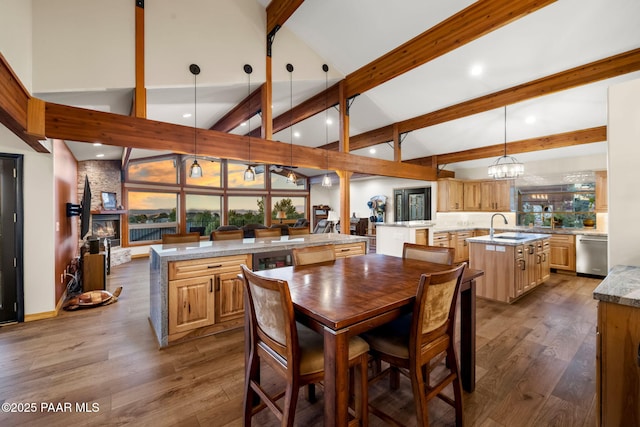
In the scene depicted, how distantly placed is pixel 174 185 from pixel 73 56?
18.5 ft

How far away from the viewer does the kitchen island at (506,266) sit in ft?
12.5

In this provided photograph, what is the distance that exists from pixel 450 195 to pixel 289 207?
6.35 meters

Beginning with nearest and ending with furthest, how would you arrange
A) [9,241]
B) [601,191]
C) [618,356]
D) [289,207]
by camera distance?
[618,356]
[9,241]
[601,191]
[289,207]

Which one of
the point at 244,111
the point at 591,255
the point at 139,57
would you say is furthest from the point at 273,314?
the point at 591,255

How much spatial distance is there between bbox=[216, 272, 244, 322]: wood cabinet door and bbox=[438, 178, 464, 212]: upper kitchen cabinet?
19.9 ft

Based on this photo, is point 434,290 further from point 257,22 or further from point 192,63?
point 257,22

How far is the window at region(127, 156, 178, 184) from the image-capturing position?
7477 mm

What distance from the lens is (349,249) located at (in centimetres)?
403

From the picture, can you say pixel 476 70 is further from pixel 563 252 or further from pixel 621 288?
pixel 563 252

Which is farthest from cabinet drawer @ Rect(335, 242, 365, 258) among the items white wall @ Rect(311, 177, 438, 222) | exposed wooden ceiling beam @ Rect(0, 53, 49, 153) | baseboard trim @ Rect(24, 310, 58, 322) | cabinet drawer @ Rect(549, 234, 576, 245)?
white wall @ Rect(311, 177, 438, 222)

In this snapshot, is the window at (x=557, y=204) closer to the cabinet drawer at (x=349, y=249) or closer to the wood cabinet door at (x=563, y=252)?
the wood cabinet door at (x=563, y=252)

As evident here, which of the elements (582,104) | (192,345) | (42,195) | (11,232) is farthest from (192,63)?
(582,104)

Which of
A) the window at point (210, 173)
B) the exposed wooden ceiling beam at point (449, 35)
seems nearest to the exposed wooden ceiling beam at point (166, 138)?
the exposed wooden ceiling beam at point (449, 35)

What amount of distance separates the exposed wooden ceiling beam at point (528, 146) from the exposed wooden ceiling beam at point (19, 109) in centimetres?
754
